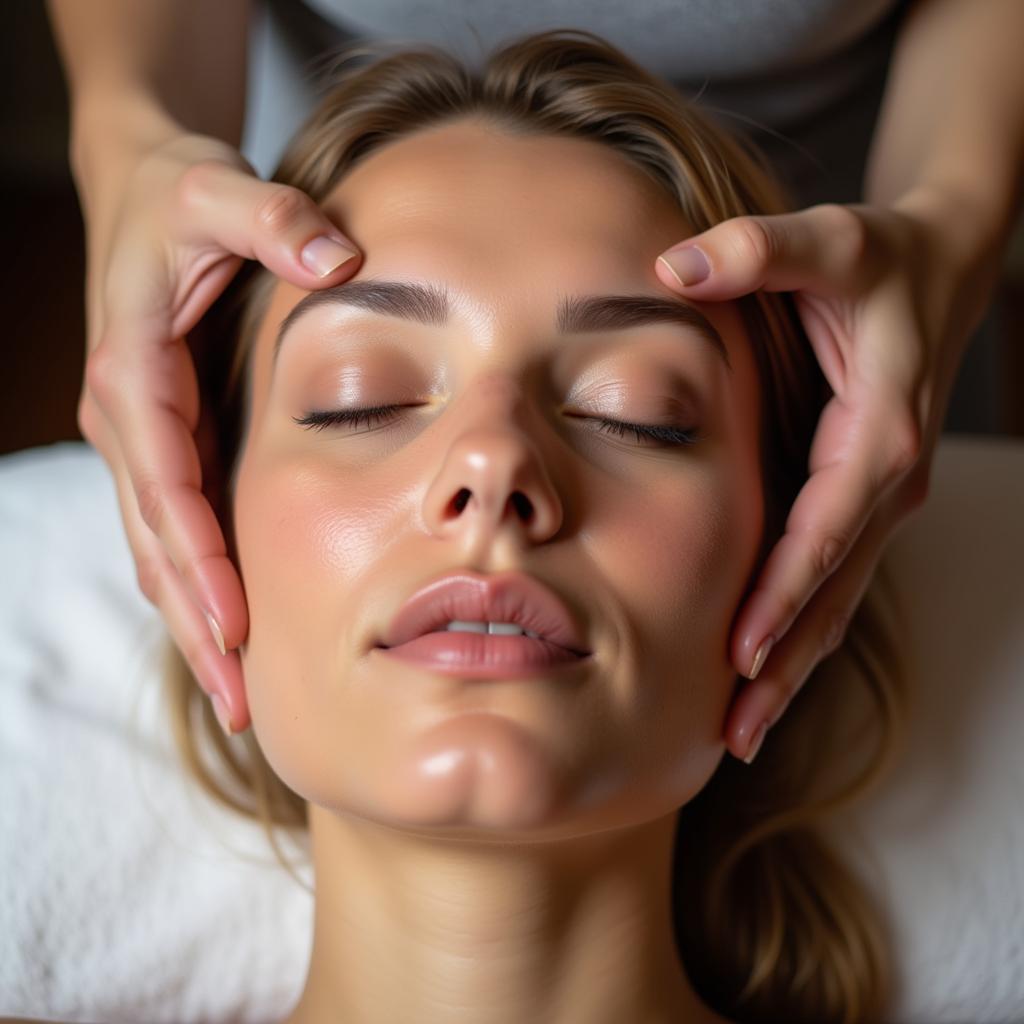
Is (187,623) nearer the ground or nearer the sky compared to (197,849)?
nearer the sky

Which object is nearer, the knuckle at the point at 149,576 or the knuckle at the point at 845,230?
the knuckle at the point at 845,230

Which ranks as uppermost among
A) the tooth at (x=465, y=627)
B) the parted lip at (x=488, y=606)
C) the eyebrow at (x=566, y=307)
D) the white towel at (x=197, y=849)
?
the eyebrow at (x=566, y=307)

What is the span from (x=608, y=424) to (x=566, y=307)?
Answer: 0.10 meters

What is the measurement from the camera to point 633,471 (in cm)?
103

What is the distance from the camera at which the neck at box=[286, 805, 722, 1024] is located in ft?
3.56

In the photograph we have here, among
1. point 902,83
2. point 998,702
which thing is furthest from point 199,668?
point 902,83

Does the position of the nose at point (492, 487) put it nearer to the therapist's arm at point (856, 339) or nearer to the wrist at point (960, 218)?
the therapist's arm at point (856, 339)

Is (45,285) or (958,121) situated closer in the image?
(958,121)

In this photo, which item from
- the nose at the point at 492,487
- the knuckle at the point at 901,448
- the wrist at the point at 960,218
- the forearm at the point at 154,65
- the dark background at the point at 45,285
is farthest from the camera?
the dark background at the point at 45,285

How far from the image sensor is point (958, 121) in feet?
4.58

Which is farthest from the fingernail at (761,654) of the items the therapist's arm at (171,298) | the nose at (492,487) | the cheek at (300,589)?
the therapist's arm at (171,298)

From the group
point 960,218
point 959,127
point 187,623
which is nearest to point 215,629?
point 187,623

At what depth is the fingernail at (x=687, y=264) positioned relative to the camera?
1.05 metres

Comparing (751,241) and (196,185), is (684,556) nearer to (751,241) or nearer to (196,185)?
(751,241)
